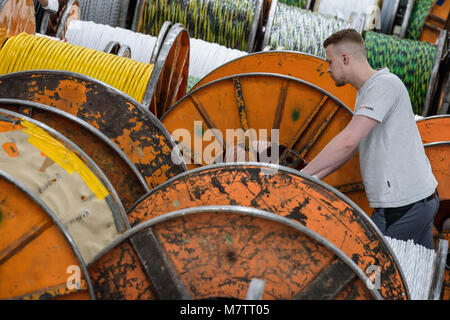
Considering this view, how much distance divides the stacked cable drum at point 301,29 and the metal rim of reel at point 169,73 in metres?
2.56

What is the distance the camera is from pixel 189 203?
2.45 metres

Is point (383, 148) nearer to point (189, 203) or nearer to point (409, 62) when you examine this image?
point (189, 203)

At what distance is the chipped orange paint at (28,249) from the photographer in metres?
1.98

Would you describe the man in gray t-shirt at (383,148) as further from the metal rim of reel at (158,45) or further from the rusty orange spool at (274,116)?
the metal rim of reel at (158,45)

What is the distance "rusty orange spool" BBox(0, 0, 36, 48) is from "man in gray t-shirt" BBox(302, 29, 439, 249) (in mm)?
2702

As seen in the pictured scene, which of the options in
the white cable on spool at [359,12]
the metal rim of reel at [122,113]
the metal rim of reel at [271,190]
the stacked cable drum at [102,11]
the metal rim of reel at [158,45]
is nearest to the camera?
the metal rim of reel at [271,190]

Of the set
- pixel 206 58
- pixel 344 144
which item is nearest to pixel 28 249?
pixel 344 144

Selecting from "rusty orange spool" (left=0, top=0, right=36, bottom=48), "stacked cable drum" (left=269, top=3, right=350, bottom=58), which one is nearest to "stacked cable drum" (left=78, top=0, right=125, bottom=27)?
"stacked cable drum" (left=269, top=3, right=350, bottom=58)

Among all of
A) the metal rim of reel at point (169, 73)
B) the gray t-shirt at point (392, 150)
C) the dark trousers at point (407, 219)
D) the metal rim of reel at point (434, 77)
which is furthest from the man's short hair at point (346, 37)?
the metal rim of reel at point (434, 77)

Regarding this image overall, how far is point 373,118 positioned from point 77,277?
5.95ft

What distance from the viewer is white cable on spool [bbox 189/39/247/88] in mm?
6406

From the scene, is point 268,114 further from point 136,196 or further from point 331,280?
point 331,280

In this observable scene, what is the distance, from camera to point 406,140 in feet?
9.93

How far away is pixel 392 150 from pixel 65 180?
6.16 ft
